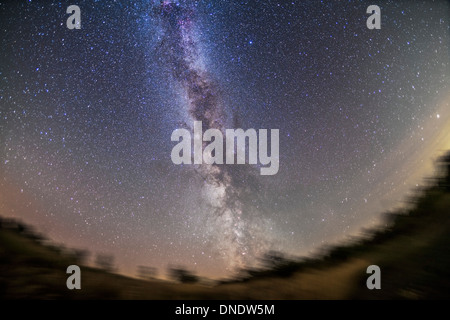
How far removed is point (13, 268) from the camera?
7.92ft

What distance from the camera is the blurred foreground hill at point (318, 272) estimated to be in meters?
2.37

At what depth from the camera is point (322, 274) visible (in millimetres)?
2590

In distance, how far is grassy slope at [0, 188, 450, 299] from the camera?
237 cm

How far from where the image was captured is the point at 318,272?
2.62 meters

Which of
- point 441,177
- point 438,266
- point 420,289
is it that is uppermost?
point 441,177

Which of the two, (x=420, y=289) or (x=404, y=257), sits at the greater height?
(x=404, y=257)

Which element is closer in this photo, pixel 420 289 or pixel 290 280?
pixel 420 289

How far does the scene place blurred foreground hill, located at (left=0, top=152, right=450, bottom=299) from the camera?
2.37 metres

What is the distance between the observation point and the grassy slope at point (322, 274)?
7.76 feet

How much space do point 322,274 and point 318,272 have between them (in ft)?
0.13
